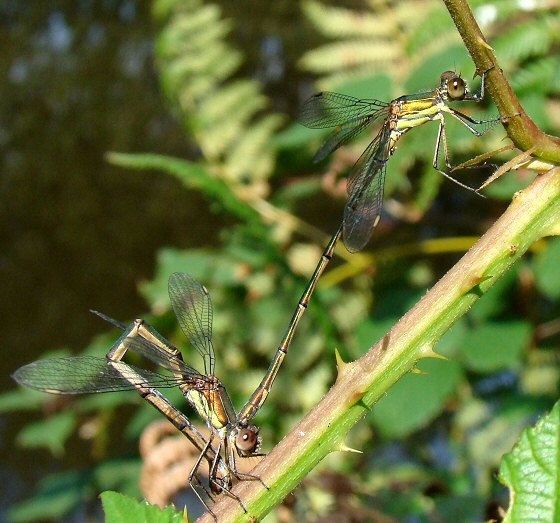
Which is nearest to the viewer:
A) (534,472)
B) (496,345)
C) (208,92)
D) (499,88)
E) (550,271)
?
(499,88)

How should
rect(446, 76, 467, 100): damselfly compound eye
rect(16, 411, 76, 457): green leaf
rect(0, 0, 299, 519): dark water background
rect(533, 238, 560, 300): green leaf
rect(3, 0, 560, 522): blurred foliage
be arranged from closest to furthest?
rect(446, 76, 467, 100): damselfly compound eye, rect(533, 238, 560, 300): green leaf, rect(3, 0, 560, 522): blurred foliage, rect(16, 411, 76, 457): green leaf, rect(0, 0, 299, 519): dark water background

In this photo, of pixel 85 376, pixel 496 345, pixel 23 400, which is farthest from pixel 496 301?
pixel 23 400

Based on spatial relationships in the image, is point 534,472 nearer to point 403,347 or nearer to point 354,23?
point 403,347

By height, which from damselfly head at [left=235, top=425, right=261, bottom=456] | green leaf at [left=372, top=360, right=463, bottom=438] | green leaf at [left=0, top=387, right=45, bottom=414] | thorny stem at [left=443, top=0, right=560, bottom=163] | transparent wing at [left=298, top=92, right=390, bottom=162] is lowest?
green leaf at [left=372, top=360, right=463, bottom=438]

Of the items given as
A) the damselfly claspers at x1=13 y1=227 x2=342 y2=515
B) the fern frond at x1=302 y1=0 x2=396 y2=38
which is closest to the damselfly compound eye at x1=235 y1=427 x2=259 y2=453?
the damselfly claspers at x1=13 y1=227 x2=342 y2=515

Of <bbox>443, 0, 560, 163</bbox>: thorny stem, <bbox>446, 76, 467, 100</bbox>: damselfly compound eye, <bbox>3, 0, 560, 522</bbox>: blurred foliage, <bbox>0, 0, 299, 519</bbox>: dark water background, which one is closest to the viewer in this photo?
<bbox>443, 0, 560, 163</bbox>: thorny stem

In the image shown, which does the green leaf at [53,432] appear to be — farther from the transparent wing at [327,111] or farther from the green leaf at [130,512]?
the green leaf at [130,512]

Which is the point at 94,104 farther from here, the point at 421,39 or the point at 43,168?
the point at 421,39

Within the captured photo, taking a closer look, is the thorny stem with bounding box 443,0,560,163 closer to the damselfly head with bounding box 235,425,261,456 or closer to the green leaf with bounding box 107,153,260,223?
the damselfly head with bounding box 235,425,261,456
